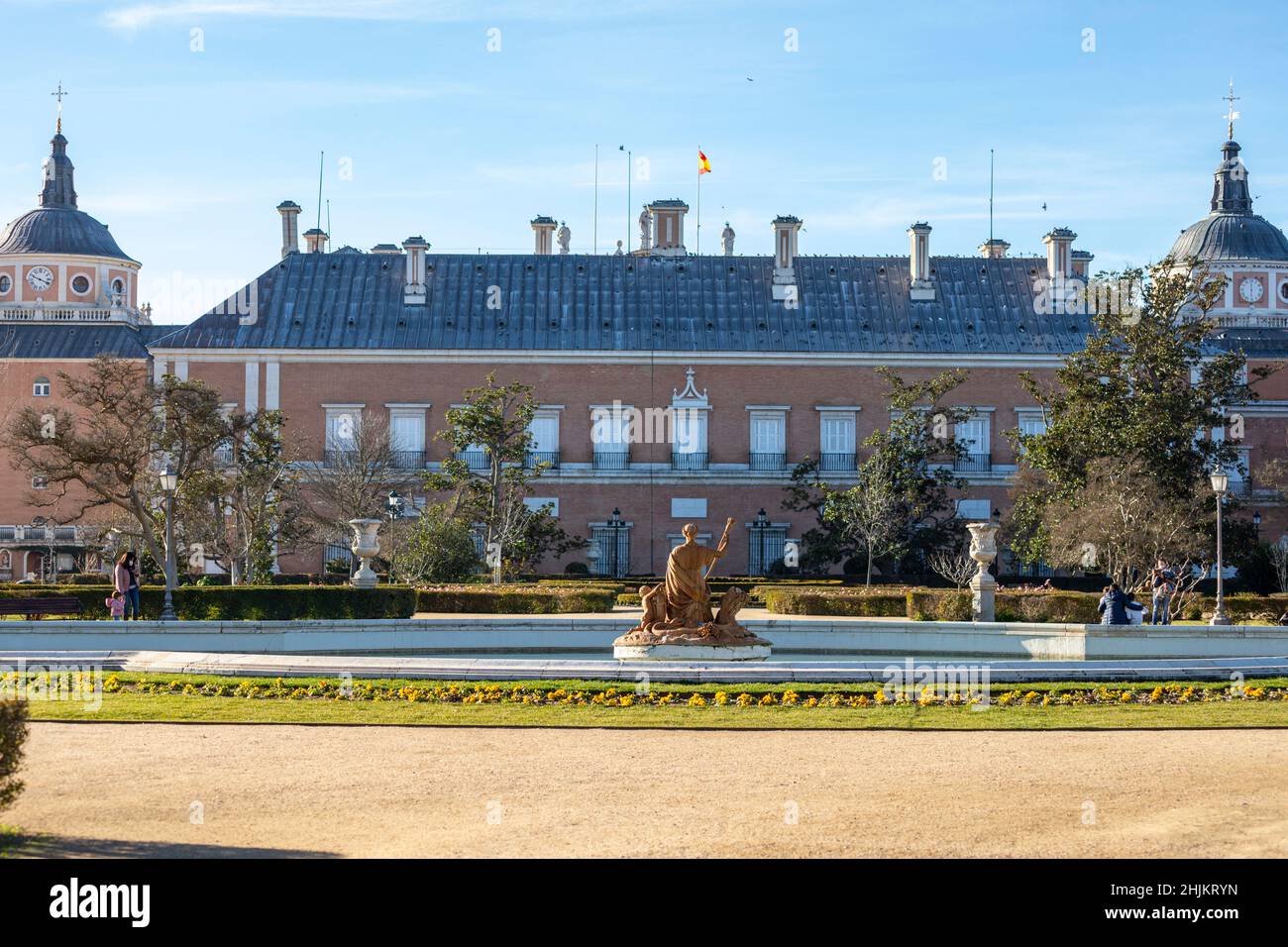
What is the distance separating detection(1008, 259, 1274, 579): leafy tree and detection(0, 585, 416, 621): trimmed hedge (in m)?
13.1

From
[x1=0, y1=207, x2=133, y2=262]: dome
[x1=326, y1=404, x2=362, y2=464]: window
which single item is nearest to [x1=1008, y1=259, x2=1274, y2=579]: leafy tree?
[x1=326, y1=404, x2=362, y2=464]: window

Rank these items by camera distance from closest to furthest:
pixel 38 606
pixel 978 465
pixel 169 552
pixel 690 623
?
pixel 690 623 < pixel 38 606 < pixel 169 552 < pixel 978 465

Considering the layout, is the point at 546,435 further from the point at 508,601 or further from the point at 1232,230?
the point at 1232,230

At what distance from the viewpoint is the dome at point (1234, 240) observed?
67.2 m

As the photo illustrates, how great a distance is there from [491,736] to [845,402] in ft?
115

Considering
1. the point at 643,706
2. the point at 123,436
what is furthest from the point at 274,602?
the point at 643,706

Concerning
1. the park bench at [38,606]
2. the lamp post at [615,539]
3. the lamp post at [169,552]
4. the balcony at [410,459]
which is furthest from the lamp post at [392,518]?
the lamp post at [615,539]

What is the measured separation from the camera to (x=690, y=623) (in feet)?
61.3

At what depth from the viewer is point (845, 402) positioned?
47719mm

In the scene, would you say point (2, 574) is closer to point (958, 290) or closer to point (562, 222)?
point (562, 222)

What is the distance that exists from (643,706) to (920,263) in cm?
3525

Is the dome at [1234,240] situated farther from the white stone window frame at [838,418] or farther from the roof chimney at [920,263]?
the white stone window frame at [838,418]

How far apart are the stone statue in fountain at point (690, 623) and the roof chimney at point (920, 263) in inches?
1233
